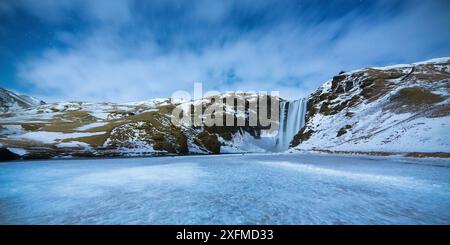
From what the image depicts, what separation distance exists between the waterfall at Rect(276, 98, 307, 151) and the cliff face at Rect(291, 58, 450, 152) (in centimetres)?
725

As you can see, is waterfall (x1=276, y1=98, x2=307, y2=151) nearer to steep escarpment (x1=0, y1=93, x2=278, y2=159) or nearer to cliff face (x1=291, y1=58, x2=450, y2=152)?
cliff face (x1=291, y1=58, x2=450, y2=152)

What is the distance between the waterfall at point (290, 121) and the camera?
105 meters

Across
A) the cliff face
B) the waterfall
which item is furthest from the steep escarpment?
the cliff face

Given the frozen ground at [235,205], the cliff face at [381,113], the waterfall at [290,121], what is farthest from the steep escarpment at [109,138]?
the frozen ground at [235,205]

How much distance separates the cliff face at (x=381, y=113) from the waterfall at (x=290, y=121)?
7248 millimetres

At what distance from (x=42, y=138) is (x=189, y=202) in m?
65.6

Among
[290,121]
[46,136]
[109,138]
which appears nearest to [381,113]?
[290,121]

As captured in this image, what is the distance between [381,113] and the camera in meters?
63.2

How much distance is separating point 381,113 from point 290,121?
51531 millimetres

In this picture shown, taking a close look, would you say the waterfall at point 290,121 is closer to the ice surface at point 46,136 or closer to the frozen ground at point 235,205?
the ice surface at point 46,136
